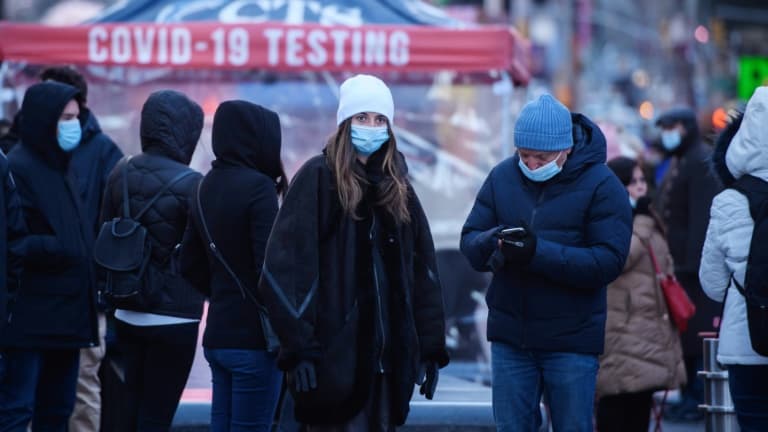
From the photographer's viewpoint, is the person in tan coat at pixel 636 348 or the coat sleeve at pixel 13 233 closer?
the coat sleeve at pixel 13 233

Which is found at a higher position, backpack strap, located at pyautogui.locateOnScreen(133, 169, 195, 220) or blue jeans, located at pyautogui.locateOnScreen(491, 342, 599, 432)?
backpack strap, located at pyautogui.locateOnScreen(133, 169, 195, 220)

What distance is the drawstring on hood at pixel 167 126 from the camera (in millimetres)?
7160

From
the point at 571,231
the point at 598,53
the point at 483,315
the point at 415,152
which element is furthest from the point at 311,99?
the point at 598,53

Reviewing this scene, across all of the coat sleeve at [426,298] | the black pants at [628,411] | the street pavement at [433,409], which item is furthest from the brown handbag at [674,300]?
the coat sleeve at [426,298]

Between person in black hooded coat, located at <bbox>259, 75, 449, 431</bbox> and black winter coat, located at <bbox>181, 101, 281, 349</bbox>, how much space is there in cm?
62

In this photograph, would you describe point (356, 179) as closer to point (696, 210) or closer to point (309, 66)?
point (309, 66)

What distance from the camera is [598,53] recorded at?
77.4 meters

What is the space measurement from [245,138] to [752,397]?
250cm

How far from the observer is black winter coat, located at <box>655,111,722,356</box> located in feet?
36.5

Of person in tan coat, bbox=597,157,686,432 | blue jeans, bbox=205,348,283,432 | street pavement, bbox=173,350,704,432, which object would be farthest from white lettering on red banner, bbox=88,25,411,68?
blue jeans, bbox=205,348,283,432

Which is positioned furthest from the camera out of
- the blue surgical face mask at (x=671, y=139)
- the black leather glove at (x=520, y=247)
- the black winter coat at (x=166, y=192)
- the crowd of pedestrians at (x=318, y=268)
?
the blue surgical face mask at (x=671, y=139)

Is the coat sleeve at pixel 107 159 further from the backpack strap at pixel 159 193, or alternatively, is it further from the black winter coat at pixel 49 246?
the backpack strap at pixel 159 193

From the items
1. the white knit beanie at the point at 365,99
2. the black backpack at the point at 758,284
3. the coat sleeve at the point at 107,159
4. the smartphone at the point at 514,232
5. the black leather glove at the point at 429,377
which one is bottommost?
the black leather glove at the point at 429,377

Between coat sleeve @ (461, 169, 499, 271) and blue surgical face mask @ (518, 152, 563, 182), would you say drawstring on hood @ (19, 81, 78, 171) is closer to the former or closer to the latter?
coat sleeve @ (461, 169, 499, 271)
